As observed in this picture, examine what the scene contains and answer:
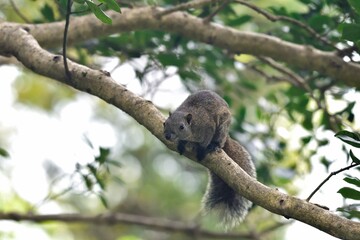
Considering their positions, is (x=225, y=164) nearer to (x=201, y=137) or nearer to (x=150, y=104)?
(x=150, y=104)

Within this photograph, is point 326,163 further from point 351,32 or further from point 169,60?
point 351,32

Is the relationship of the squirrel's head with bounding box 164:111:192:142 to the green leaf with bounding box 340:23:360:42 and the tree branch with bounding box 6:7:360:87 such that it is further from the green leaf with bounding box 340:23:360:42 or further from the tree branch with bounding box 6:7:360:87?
the green leaf with bounding box 340:23:360:42

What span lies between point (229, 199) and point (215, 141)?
398 millimetres

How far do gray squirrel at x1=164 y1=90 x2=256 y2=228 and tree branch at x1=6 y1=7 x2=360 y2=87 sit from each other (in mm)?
449

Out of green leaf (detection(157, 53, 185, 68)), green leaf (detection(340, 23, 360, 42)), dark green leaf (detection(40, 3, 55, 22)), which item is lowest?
green leaf (detection(157, 53, 185, 68))

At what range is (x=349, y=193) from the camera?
2941mm

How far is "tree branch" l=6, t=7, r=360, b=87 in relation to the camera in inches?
175

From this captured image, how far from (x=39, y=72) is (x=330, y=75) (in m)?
2.01

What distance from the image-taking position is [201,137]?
165 inches

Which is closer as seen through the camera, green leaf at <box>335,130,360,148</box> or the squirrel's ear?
green leaf at <box>335,130,360,148</box>

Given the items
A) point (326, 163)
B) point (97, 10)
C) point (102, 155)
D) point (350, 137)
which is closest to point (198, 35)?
point (102, 155)

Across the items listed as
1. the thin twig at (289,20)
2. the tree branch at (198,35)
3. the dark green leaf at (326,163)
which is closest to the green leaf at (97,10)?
the thin twig at (289,20)

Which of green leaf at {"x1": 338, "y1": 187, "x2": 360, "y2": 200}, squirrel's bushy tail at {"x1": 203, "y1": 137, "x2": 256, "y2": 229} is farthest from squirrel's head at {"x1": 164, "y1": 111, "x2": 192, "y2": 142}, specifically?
green leaf at {"x1": 338, "y1": 187, "x2": 360, "y2": 200}

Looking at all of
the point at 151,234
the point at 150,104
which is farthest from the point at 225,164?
the point at 151,234
